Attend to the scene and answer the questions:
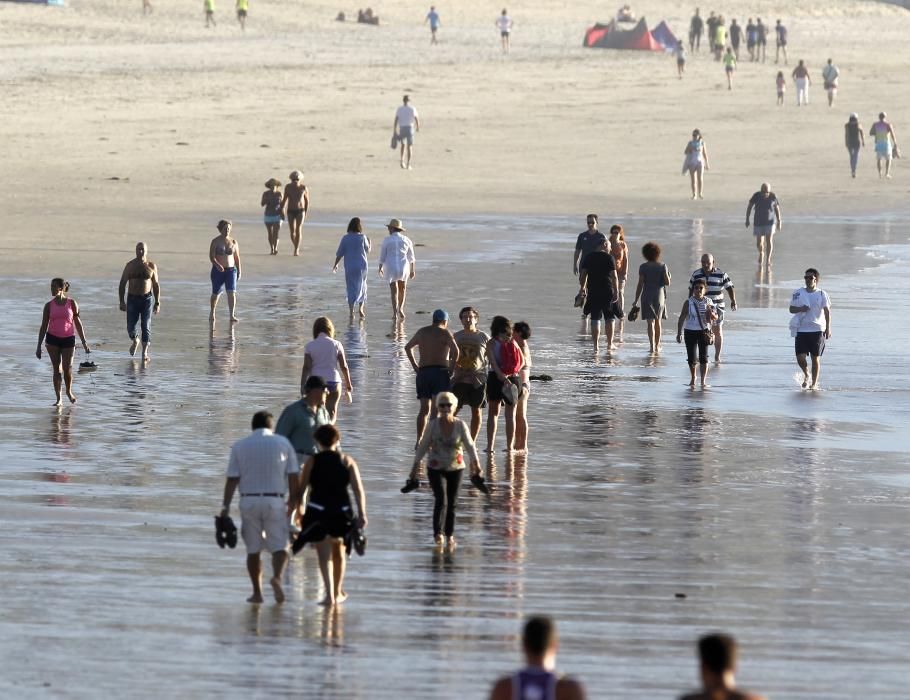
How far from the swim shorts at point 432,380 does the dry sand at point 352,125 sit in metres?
15.6

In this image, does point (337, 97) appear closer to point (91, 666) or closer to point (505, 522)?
point (505, 522)

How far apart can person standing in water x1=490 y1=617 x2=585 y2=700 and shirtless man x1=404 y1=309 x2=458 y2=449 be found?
9240 millimetres

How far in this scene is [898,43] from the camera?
8325 centimetres

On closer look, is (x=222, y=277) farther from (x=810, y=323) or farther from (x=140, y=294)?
(x=810, y=323)

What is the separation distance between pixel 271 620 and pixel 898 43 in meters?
75.6

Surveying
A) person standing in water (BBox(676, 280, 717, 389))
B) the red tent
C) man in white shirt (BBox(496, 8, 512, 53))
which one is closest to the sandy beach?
person standing in water (BBox(676, 280, 717, 389))

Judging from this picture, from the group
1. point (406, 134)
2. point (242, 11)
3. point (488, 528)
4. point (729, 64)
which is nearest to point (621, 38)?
point (729, 64)

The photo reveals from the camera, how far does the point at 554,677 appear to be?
743cm

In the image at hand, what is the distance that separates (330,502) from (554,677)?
4.74 metres

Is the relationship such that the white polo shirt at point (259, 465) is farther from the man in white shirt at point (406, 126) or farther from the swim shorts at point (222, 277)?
the man in white shirt at point (406, 126)

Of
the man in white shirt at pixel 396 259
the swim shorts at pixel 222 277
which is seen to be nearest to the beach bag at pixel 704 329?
the man in white shirt at pixel 396 259

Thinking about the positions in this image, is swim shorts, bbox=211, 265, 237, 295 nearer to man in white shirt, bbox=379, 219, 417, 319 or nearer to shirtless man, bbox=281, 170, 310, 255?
man in white shirt, bbox=379, 219, 417, 319

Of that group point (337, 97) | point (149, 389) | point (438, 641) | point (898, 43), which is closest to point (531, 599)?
point (438, 641)

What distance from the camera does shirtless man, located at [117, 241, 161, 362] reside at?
899 inches
